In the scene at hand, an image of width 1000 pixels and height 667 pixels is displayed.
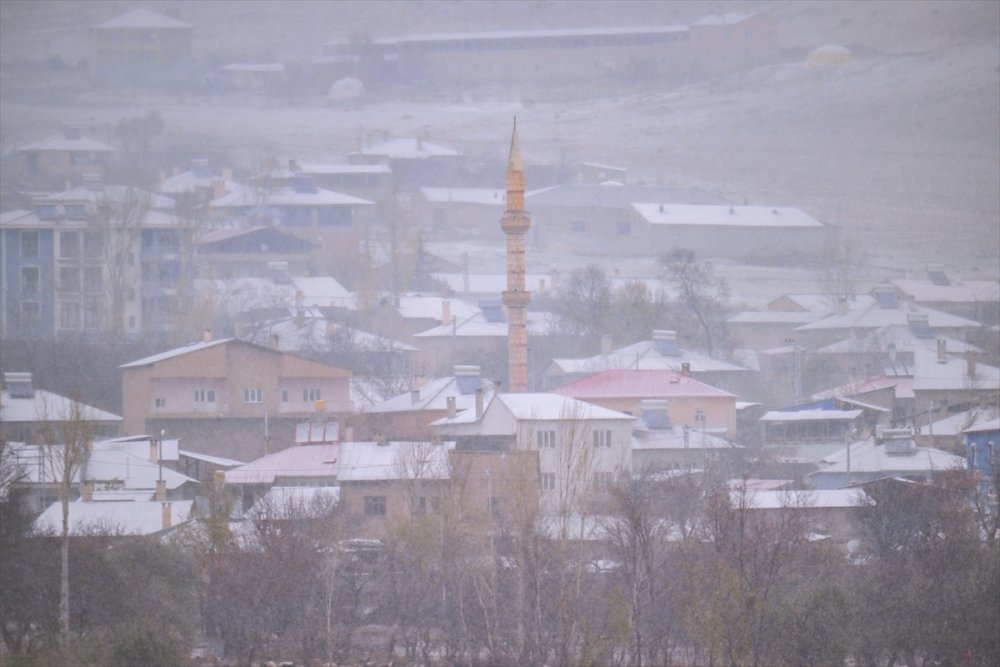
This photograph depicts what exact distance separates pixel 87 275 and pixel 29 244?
4.36 feet

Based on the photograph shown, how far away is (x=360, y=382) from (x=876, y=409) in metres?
8.24

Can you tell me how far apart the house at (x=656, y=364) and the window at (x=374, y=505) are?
10731mm

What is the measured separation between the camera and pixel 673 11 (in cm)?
7650

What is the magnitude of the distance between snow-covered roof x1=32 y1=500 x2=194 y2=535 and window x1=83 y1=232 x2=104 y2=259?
1850cm

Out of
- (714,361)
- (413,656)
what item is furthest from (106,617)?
(714,361)

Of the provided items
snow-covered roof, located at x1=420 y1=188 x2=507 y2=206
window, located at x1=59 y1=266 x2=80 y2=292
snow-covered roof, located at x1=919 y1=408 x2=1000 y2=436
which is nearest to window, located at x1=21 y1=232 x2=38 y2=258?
window, located at x1=59 y1=266 x2=80 y2=292

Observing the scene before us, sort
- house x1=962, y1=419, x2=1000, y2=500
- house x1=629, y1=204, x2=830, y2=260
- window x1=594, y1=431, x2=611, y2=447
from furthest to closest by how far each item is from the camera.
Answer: house x1=629, y1=204, x2=830, y2=260 < window x1=594, y1=431, x2=611, y2=447 < house x1=962, y1=419, x2=1000, y2=500

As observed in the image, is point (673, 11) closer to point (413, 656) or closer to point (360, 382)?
point (360, 382)

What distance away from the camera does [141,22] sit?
70.4 m

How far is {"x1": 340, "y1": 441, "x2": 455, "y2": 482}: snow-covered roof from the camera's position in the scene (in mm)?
19219

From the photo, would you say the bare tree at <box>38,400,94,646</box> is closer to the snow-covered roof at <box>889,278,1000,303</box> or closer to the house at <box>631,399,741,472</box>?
the house at <box>631,399,741,472</box>

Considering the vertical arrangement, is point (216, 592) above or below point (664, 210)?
below

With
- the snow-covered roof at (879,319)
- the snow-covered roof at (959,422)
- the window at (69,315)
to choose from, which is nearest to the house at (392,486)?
the snow-covered roof at (959,422)

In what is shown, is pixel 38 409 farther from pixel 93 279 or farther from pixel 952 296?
pixel 952 296
